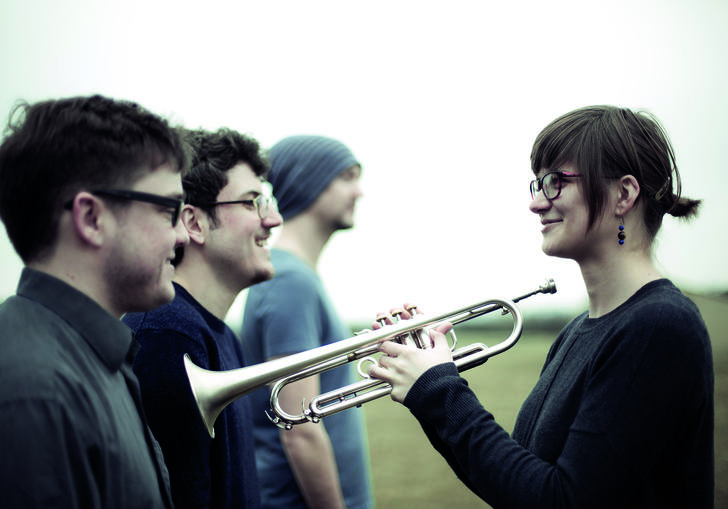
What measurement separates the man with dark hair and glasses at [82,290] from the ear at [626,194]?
133cm

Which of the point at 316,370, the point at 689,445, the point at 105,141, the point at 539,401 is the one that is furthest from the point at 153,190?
the point at 689,445

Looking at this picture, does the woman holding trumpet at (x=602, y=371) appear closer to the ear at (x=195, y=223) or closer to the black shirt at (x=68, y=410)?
the black shirt at (x=68, y=410)

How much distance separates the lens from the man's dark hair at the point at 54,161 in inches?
65.9

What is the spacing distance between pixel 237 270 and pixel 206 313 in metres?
0.24

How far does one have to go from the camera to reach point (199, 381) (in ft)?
7.72

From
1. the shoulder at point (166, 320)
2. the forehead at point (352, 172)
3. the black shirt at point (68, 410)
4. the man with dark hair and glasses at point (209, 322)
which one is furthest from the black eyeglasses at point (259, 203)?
the black shirt at point (68, 410)

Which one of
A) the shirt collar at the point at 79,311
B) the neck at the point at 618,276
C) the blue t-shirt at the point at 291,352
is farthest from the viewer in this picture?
the blue t-shirt at the point at 291,352

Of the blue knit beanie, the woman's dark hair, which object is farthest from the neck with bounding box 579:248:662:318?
the blue knit beanie

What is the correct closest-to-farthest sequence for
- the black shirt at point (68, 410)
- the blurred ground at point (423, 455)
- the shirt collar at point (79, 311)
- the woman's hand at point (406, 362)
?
the black shirt at point (68, 410), the shirt collar at point (79, 311), the woman's hand at point (406, 362), the blurred ground at point (423, 455)

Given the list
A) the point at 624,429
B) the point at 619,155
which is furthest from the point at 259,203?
the point at 624,429

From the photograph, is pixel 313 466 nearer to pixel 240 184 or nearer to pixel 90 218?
pixel 240 184

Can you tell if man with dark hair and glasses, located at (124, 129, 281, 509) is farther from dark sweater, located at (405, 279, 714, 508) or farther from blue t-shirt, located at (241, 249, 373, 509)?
dark sweater, located at (405, 279, 714, 508)

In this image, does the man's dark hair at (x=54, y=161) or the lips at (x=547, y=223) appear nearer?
the man's dark hair at (x=54, y=161)

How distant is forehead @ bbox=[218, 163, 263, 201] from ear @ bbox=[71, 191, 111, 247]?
1.30 m
